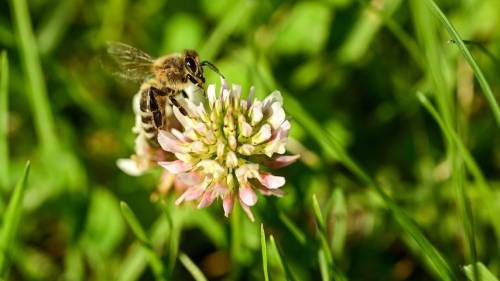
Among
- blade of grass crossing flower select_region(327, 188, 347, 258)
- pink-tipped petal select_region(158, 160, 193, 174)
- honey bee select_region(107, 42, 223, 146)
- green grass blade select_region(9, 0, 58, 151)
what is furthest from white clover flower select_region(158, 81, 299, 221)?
green grass blade select_region(9, 0, 58, 151)

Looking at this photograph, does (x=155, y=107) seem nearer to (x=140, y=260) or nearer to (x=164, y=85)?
(x=164, y=85)

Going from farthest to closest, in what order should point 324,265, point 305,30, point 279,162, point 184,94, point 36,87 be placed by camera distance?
1. point 305,30
2. point 36,87
3. point 184,94
4. point 324,265
5. point 279,162

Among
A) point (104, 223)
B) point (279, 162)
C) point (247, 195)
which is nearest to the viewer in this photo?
point (247, 195)

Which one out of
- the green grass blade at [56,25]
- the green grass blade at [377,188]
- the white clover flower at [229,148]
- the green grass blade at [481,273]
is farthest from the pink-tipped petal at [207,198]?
the green grass blade at [56,25]

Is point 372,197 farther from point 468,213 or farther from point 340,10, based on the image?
point 340,10

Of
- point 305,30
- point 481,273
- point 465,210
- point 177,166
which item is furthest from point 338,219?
point 305,30

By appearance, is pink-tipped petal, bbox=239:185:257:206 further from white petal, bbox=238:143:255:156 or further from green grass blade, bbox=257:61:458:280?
green grass blade, bbox=257:61:458:280
